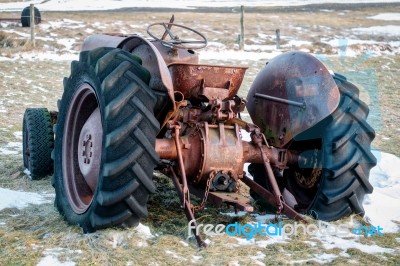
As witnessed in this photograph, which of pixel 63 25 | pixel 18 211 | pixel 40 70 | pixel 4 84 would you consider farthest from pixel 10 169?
pixel 63 25

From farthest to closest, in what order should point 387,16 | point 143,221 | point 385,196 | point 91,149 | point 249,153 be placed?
point 387,16 < point 385,196 < point 249,153 < point 143,221 < point 91,149

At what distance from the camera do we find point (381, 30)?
28.4m

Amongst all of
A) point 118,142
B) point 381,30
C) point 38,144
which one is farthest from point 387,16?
point 118,142

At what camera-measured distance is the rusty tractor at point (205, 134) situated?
4293 mm

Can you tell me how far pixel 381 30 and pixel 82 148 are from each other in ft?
84.5

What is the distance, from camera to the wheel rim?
472 cm

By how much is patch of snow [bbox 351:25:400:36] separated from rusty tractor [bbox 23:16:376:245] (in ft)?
77.2

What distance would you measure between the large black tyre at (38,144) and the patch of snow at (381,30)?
75.8ft

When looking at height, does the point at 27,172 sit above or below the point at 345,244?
below

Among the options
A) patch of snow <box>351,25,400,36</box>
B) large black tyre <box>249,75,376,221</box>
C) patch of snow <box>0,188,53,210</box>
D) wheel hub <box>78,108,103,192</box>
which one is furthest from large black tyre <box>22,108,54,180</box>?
patch of snow <box>351,25,400,36</box>

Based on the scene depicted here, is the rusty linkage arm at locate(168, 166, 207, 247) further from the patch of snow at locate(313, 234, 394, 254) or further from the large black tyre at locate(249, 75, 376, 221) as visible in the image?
the large black tyre at locate(249, 75, 376, 221)

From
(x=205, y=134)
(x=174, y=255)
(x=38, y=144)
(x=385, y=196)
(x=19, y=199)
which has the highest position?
(x=205, y=134)

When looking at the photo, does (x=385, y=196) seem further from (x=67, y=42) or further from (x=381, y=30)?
(x=381, y=30)

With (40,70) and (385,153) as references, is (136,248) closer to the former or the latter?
(385,153)
